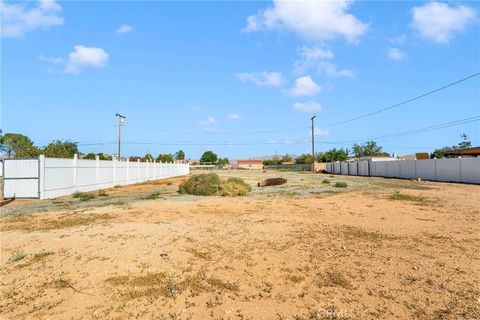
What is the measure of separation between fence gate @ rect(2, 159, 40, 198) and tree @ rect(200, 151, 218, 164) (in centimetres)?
14567

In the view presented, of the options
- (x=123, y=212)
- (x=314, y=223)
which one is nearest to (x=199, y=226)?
(x=314, y=223)

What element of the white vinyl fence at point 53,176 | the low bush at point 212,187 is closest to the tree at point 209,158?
the white vinyl fence at point 53,176

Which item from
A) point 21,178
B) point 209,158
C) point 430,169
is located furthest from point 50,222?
point 209,158

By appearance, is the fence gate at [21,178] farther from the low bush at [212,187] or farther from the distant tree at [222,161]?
the distant tree at [222,161]

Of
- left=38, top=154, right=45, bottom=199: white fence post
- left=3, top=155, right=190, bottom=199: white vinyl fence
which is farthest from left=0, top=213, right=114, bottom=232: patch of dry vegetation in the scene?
left=3, top=155, right=190, bottom=199: white vinyl fence

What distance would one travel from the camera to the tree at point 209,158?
16525 cm

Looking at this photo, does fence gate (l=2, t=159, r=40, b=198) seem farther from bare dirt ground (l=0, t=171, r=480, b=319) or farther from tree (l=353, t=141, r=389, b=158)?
tree (l=353, t=141, r=389, b=158)

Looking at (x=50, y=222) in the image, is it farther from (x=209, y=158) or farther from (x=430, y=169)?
(x=209, y=158)

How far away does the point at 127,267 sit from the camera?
559 centimetres

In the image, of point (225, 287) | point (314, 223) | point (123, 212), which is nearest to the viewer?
point (225, 287)

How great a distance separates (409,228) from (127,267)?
701 cm

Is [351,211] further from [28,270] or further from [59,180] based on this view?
[59,180]

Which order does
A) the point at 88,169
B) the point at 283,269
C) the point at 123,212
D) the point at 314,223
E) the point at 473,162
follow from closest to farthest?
the point at 283,269, the point at 314,223, the point at 123,212, the point at 88,169, the point at 473,162

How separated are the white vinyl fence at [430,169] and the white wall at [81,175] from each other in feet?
92.6
